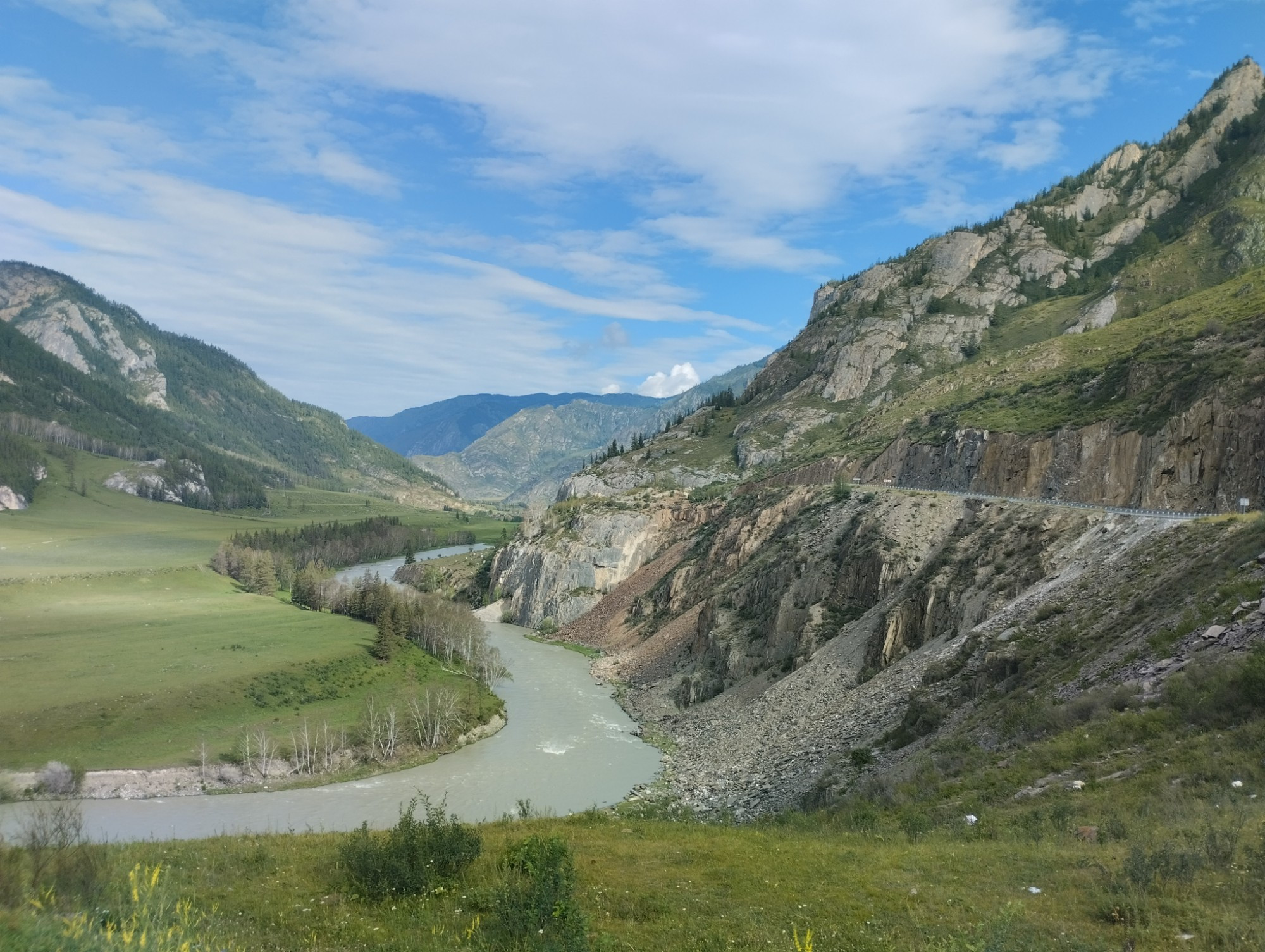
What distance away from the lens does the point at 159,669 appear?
228ft

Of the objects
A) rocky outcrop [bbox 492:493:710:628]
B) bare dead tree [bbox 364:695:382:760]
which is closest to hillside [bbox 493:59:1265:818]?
rocky outcrop [bbox 492:493:710:628]

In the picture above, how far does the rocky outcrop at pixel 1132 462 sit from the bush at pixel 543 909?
43025 millimetres

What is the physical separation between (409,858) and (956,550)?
134 feet

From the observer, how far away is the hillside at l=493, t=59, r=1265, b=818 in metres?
26.9

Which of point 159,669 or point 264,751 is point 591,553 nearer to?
point 159,669

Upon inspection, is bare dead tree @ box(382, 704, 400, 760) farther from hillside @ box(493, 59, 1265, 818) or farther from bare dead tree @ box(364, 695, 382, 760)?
hillside @ box(493, 59, 1265, 818)

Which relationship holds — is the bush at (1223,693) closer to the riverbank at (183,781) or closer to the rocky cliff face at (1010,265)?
the riverbank at (183,781)

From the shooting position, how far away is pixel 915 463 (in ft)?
261

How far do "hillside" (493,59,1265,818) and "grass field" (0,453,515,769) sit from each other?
29.4m

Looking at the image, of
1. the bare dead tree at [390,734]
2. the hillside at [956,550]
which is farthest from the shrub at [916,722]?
the bare dead tree at [390,734]

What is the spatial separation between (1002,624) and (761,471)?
341ft

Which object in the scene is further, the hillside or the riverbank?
the riverbank

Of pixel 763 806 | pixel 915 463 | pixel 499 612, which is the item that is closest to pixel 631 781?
pixel 763 806

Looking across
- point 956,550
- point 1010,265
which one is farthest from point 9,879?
point 1010,265
